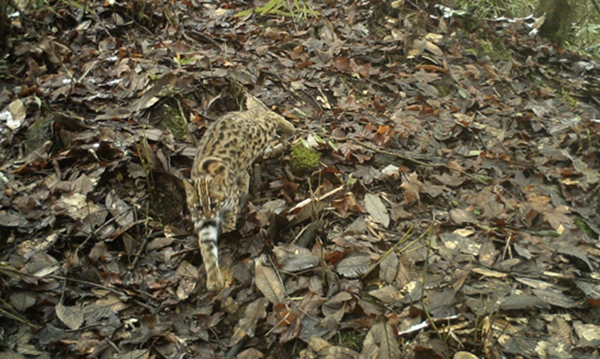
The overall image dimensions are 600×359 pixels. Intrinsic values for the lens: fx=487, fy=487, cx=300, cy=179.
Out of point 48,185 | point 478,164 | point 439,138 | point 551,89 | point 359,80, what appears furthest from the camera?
point 551,89

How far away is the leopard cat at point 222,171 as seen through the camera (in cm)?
444

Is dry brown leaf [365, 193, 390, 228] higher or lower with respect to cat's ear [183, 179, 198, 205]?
lower

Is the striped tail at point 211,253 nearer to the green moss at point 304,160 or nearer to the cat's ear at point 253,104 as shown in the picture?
the green moss at point 304,160

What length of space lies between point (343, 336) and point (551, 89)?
579 cm

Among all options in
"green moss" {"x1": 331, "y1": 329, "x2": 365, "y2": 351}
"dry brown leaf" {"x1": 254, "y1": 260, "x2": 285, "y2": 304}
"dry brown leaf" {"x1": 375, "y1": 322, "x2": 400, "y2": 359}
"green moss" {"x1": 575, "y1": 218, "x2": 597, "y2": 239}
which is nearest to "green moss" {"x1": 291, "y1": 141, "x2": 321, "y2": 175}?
"dry brown leaf" {"x1": 254, "y1": 260, "x2": 285, "y2": 304}

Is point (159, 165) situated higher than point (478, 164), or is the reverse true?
point (159, 165)

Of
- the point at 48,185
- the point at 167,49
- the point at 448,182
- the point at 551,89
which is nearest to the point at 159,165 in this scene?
the point at 48,185

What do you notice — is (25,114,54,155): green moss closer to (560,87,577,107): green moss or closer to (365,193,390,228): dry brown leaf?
(365,193,390,228): dry brown leaf

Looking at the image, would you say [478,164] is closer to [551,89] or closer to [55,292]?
[551,89]

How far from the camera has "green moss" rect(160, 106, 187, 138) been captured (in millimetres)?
5652

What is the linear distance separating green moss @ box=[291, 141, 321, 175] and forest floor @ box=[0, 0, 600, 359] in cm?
2

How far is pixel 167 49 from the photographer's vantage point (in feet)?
21.6

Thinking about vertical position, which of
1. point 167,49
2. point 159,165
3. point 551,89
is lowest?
point 551,89

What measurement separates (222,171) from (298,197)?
0.85m
